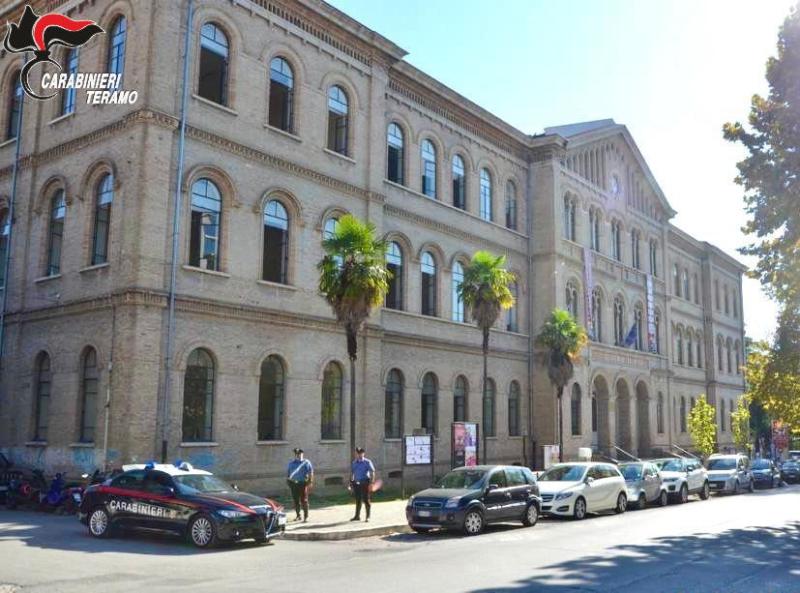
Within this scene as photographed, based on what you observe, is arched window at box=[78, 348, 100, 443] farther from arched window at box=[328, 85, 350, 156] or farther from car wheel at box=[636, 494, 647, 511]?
car wheel at box=[636, 494, 647, 511]

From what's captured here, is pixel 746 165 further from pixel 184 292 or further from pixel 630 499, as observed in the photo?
pixel 184 292

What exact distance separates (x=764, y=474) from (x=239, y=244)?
29.3 meters

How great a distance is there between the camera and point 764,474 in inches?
1549

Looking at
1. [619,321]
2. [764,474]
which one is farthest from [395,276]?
[764,474]

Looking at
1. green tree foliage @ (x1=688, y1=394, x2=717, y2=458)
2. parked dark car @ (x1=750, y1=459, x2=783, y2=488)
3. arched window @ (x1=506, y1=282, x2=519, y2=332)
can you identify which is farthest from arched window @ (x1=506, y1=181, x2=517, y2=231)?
green tree foliage @ (x1=688, y1=394, x2=717, y2=458)

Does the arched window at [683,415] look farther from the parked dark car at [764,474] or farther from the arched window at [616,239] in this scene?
the arched window at [616,239]

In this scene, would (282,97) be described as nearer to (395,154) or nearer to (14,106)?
(395,154)

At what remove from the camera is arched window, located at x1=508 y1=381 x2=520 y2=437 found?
1400 inches

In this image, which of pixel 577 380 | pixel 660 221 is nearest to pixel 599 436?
pixel 577 380

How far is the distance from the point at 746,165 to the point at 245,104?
14.4 meters

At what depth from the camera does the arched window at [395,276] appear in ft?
98.1

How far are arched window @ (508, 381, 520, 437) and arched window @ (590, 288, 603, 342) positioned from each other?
25.4 feet

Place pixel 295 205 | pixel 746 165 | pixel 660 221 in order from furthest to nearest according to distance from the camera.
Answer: pixel 660 221
pixel 295 205
pixel 746 165

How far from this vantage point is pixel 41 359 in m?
23.7
